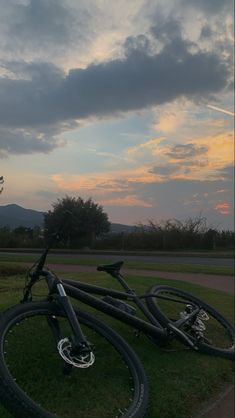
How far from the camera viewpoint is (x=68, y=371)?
3621 millimetres

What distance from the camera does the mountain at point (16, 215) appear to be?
6.80 m

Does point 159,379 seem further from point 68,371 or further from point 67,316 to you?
point 67,316

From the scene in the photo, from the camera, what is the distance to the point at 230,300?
9.63m

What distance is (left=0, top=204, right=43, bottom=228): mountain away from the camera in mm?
6801

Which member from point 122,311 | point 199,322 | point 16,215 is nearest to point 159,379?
point 122,311

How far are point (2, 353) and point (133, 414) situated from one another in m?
0.98

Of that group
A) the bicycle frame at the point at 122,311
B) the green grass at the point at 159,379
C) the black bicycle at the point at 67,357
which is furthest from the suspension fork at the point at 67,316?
the green grass at the point at 159,379

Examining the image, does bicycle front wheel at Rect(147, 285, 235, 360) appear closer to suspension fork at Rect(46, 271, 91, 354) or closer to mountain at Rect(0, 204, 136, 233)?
suspension fork at Rect(46, 271, 91, 354)

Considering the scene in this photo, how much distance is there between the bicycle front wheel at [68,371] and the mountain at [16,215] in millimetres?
2756

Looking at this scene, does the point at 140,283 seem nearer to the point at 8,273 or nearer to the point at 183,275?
the point at 8,273

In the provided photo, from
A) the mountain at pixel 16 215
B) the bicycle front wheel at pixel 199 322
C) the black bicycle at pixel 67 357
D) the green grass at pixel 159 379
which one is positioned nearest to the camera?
the black bicycle at pixel 67 357

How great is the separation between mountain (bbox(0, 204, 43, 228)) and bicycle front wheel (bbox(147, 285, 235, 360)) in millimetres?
2337

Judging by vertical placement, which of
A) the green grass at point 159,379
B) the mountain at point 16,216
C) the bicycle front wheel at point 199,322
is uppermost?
the mountain at point 16,216

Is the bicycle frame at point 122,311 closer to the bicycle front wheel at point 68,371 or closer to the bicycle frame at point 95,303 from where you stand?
the bicycle frame at point 95,303
